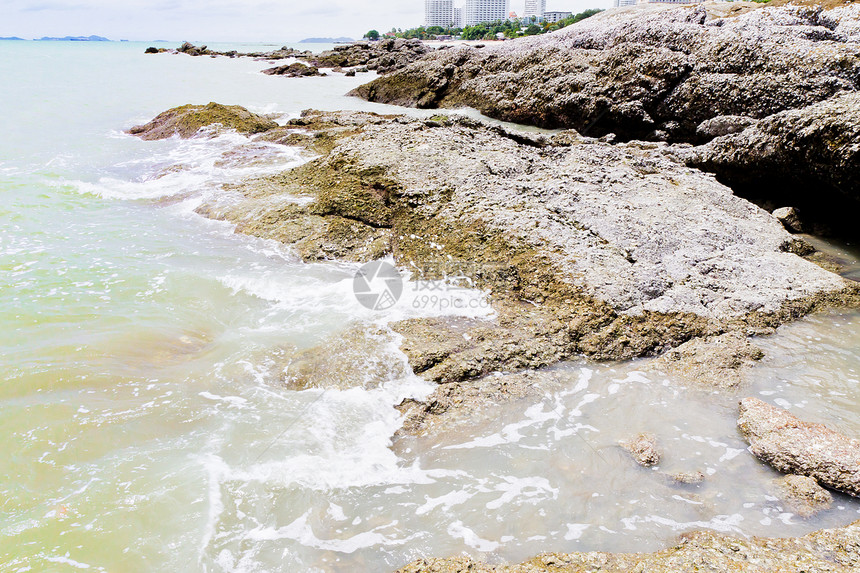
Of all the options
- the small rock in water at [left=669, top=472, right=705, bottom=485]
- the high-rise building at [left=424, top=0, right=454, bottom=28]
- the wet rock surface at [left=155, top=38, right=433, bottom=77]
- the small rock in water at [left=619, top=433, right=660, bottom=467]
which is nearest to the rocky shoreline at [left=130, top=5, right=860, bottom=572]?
the small rock in water at [left=619, top=433, right=660, bottom=467]

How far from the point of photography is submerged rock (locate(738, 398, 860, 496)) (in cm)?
304

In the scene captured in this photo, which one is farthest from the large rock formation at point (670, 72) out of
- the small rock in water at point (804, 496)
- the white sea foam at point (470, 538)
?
the white sea foam at point (470, 538)

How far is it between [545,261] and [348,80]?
2670 centimetres

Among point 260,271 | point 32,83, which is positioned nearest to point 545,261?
point 260,271

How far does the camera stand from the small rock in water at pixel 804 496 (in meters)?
2.94

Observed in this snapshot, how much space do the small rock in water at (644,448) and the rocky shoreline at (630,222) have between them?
0.04 feet

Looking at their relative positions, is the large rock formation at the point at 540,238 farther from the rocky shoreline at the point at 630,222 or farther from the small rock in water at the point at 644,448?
the small rock in water at the point at 644,448

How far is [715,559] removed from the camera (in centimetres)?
243

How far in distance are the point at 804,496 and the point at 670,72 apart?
35.2 ft

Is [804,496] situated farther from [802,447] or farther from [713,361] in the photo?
[713,361]

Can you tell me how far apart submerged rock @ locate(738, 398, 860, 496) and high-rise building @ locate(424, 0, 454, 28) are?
213 metres

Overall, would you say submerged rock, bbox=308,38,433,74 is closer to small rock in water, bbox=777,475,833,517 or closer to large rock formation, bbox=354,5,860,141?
large rock formation, bbox=354,5,860,141

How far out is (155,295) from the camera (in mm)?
5832

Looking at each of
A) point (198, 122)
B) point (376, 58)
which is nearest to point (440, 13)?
point (376, 58)
